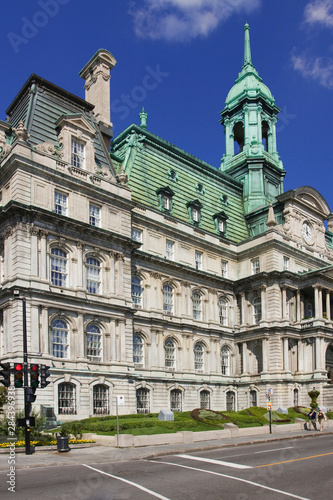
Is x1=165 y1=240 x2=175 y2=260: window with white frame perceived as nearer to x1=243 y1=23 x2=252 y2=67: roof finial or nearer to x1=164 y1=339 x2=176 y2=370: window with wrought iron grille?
x1=164 y1=339 x2=176 y2=370: window with wrought iron grille

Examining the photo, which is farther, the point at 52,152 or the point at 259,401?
the point at 259,401

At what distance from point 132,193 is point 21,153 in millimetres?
14111

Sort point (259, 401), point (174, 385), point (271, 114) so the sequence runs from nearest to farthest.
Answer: point (174, 385) → point (259, 401) → point (271, 114)

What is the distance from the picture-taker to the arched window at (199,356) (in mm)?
54000

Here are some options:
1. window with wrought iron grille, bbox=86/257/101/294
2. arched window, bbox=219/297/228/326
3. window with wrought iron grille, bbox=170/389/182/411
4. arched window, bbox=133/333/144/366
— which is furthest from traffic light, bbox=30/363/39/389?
arched window, bbox=219/297/228/326

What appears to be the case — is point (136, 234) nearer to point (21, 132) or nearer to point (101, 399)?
point (21, 132)

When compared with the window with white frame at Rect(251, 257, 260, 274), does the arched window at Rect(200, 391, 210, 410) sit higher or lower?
lower

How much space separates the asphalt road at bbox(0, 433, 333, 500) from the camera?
15.0m

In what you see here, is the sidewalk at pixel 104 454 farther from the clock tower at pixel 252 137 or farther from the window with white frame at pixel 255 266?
the clock tower at pixel 252 137

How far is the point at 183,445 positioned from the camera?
95.8 ft

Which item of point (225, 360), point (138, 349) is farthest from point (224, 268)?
point (138, 349)

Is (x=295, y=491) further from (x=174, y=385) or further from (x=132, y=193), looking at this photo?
(x=132, y=193)

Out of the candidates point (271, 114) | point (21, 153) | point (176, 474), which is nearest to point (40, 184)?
point (21, 153)

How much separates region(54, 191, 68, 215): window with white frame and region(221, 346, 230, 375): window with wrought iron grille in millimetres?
24406
